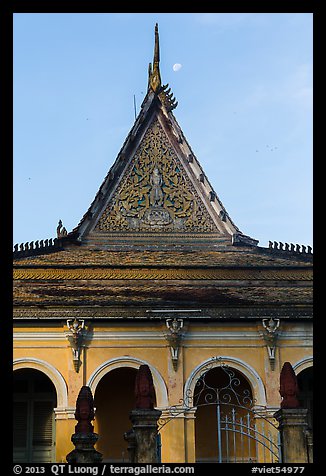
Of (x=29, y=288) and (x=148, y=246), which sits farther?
(x=148, y=246)

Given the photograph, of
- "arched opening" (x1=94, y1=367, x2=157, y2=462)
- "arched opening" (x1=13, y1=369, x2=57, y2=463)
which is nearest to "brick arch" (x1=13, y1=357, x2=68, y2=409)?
"arched opening" (x1=13, y1=369, x2=57, y2=463)

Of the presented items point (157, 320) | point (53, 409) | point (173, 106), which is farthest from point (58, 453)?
point (173, 106)

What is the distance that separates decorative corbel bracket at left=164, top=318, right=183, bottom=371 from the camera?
2233 centimetres

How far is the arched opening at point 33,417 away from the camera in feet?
76.5

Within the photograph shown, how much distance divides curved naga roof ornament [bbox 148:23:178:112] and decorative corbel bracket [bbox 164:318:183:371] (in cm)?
904

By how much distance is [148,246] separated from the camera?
89.0ft

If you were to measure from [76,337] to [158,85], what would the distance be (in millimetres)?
10272

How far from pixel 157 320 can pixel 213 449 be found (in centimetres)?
368

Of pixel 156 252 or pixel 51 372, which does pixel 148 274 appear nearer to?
pixel 156 252

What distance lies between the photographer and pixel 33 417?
2370 centimetres

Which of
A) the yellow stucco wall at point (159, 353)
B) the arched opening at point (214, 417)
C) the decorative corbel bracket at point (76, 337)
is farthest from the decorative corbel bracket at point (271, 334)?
the decorative corbel bracket at point (76, 337)

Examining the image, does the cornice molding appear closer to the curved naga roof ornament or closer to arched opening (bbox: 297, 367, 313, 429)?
arched opening (bbox: 297, 367, 313, 429)

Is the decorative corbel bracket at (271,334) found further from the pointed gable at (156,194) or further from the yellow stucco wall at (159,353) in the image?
the pointed gable at (156,194)
